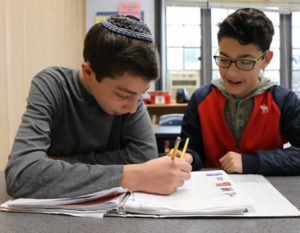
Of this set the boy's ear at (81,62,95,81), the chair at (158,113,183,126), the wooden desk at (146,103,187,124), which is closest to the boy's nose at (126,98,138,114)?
the boy's ear at (81,62,95,81)

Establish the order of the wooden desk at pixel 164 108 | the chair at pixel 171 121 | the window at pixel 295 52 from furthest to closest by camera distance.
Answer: the window at pixel 295 52
the wooden desk at pixel 164 108
the chair at pixel 171 121

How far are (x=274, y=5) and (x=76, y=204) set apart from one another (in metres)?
4.03

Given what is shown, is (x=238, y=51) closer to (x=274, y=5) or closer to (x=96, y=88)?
(x=96, y=88)

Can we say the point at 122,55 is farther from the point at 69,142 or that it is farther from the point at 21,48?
the point at 21,48

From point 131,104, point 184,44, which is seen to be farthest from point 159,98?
point 131,104

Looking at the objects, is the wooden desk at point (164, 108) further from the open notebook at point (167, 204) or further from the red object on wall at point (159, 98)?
the open notebook at point (167, 204)

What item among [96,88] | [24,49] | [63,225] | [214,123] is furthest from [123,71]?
[24,49]

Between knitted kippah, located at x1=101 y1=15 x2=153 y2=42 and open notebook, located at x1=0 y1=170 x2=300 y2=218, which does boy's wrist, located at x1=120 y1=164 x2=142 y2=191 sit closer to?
open notebook, located at x1=0 y1=170 x2=300 y2=218

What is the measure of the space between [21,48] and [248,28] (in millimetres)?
1232

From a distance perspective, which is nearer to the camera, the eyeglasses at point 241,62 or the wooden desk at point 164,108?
the eyeglasses at point 241,62

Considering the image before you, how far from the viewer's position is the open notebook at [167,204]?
611 mm

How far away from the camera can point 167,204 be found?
0.64 metres

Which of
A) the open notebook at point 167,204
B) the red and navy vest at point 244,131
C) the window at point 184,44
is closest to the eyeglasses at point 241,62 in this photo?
the red and navy vest at point 244,131

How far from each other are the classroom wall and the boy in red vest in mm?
947
